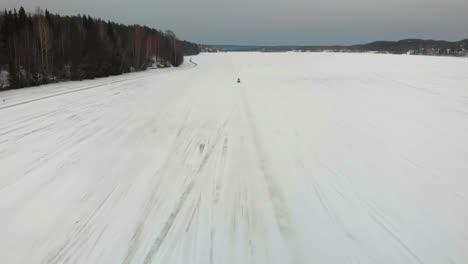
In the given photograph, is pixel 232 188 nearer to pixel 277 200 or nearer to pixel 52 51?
pixel 277 200

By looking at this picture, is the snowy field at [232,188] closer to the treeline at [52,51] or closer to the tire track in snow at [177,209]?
the tire track in snow at [177,209]

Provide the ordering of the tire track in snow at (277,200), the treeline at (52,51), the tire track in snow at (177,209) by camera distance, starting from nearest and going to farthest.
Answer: the tire track in snow at (177,209) → the tire track in snow at (277,200) → the treeline at (52,51)

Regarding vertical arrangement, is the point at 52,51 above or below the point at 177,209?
above

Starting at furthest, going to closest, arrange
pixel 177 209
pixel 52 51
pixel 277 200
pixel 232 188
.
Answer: pixel 52 51 → pixel 232 188 → pixel 277 200 → pixel 177 209

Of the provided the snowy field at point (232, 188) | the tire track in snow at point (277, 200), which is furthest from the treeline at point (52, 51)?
the tire track in snow at point (277, 200)

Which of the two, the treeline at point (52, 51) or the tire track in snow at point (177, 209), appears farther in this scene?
the treeline at point (52, 51)

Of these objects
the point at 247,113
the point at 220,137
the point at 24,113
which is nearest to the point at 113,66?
the point at 24,113

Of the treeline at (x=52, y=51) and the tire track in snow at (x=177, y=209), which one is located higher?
the treeline at (x=52, y=51)

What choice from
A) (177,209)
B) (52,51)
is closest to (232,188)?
(177,209)

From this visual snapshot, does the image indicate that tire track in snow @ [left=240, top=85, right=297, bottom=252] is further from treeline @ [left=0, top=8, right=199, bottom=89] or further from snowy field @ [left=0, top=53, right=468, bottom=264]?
treeline @ [left=0, top=8, right=199, bottom=89]

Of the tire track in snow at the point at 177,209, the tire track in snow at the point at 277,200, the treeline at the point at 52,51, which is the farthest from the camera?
the treeline at the point at 52,51
